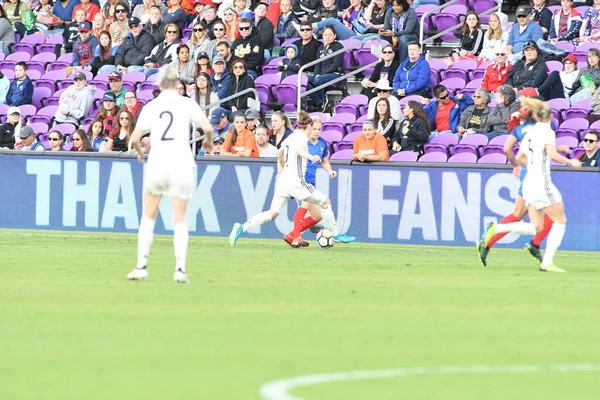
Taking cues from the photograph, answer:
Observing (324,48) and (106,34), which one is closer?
(324,48)

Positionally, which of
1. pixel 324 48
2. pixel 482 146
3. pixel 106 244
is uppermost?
pixel 324 48

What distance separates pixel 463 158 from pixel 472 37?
359 centimetres

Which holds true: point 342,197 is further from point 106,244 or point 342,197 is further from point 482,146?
point 106,244

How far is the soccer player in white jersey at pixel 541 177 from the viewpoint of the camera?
13555mm

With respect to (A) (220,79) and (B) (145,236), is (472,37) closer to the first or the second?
(A) (220,79)

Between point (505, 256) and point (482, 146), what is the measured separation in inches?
123

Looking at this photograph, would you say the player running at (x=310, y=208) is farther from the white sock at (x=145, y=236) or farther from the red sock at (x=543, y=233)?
the white sock at (x=145, y=236)

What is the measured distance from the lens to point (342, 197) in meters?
19.6

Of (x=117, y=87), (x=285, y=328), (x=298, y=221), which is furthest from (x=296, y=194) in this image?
(x=285, y=328)

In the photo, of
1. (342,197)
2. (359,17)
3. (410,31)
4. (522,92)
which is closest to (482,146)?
(522,92)

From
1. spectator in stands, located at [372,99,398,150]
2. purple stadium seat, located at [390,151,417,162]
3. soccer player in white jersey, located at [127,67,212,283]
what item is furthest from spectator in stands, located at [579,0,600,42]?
soccer player in white jersey, located at [127,67,212,283]

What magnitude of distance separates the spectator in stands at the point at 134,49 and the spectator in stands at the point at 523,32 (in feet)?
25.3

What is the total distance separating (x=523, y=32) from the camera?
2139 cm

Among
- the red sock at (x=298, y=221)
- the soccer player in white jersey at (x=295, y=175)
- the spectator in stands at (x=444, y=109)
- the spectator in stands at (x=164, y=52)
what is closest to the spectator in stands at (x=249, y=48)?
the spectator in stands at (x=164, y=52)
